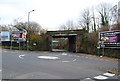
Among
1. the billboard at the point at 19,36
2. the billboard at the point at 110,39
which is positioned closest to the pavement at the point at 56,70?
the billboard at the point at 110,39

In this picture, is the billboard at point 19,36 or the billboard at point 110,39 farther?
Result: the billboard at point 19,36

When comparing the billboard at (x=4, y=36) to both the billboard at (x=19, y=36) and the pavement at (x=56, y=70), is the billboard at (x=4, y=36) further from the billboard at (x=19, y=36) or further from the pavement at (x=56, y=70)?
the pavement at (x=56, y=70)

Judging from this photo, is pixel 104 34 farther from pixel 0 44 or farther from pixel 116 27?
pixel 0 44

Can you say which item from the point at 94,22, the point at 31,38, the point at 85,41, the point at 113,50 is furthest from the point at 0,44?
the point at 113,50

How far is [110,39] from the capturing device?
21.9 m

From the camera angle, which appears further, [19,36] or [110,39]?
[19,36]

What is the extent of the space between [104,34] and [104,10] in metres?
24.1

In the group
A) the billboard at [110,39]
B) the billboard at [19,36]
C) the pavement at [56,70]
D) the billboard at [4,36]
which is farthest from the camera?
the billboard at [4,36]

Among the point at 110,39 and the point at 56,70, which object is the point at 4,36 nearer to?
the point at 110,39

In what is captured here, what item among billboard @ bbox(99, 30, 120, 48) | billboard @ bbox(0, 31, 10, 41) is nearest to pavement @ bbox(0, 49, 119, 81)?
billboard @ bbox(99, 30, 120, 48)

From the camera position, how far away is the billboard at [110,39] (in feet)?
69.4

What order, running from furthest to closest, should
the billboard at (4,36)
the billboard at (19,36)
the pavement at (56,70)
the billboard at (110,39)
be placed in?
the billboard at (4,36) < the billboard at (19,36) < the billboard at (110,39) < the pavement at (56,70)

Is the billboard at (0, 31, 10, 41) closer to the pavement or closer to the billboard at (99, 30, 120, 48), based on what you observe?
the billboard at (99, 30, 120, 48)

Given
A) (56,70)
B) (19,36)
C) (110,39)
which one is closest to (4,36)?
(19,36)
